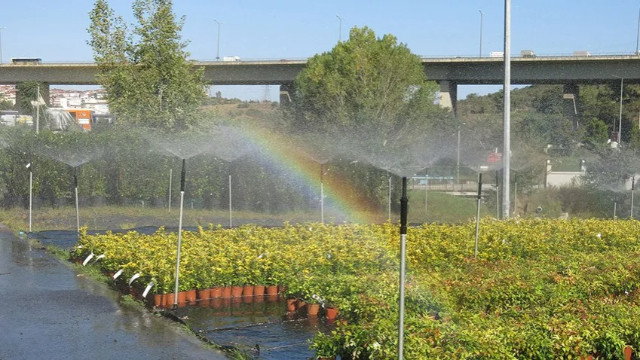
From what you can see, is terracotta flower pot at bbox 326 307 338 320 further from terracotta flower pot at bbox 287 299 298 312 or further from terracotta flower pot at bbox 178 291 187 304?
terracotta flower pot at bbox 178 291 187 304

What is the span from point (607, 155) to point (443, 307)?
2429cm

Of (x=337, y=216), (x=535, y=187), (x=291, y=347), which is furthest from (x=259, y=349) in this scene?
(x=535, y=187)

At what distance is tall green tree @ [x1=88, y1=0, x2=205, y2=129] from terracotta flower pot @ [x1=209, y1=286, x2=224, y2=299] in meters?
18.6

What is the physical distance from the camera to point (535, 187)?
33625 millimetres

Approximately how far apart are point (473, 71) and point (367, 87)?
2123 cm

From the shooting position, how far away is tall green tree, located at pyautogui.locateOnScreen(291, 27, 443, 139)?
3781 cm

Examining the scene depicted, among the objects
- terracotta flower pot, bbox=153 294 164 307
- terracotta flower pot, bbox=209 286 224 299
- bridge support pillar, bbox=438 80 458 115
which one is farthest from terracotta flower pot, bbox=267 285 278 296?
bridge support pillar, bbox=438 80 458 115

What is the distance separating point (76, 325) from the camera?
36.1ft

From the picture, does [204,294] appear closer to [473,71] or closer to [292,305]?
[292,305]

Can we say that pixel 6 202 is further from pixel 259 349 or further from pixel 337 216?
pixel 259 349

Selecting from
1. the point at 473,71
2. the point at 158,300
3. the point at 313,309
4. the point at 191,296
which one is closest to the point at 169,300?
the point at 158,300

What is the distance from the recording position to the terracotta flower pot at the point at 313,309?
40.3 ft

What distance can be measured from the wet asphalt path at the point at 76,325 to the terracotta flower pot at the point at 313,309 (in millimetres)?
2063

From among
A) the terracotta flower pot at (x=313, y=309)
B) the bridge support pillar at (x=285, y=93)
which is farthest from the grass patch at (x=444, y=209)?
the bridge support pillar at (x=285, y=93)
